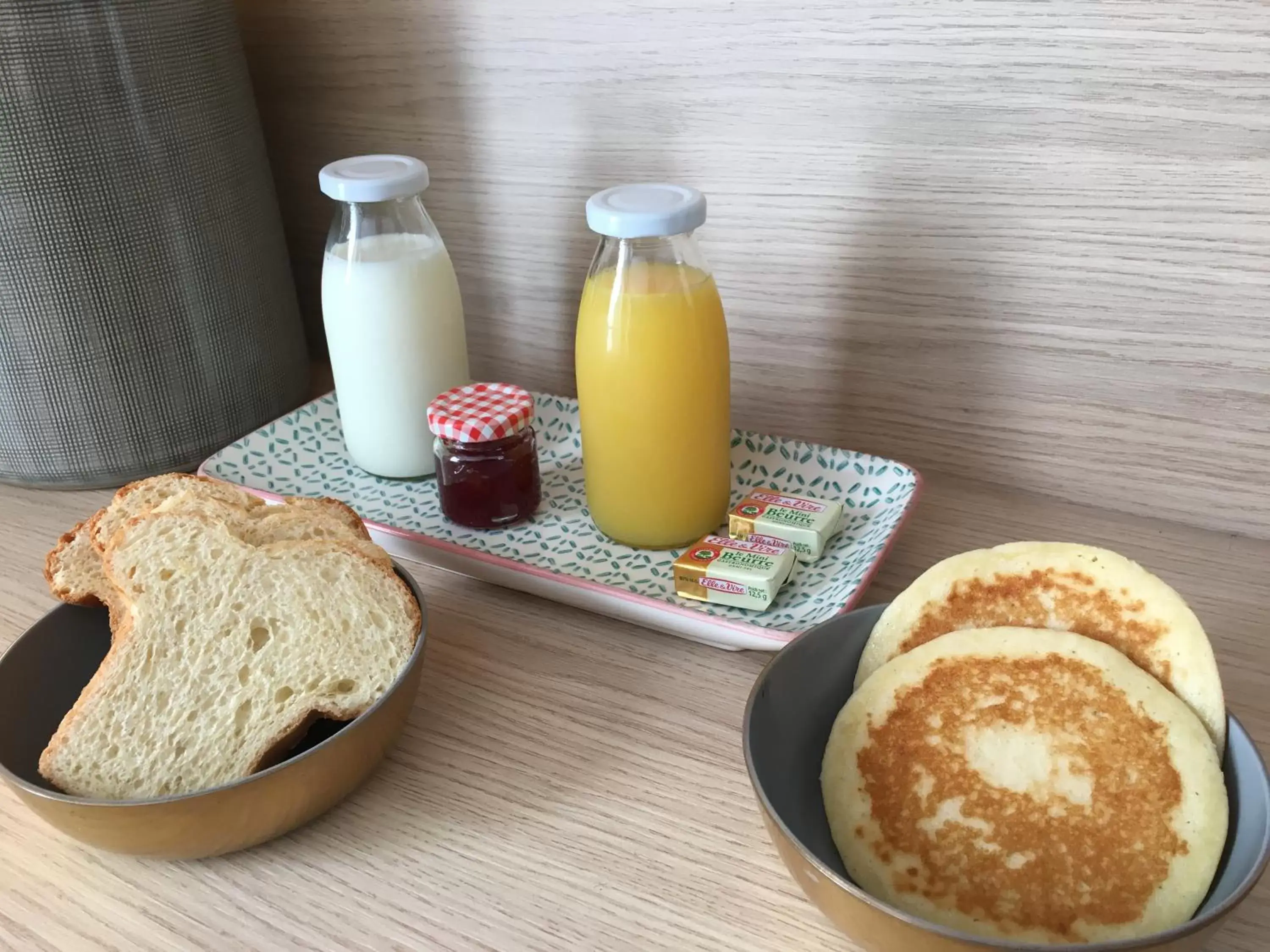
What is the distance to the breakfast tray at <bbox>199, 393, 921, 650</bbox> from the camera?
0.69 meters

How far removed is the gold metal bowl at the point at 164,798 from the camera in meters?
0.49

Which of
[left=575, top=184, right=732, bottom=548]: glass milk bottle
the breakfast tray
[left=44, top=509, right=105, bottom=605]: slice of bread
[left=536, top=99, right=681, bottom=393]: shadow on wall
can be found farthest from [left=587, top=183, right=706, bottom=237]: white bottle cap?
[left=44, top=509, right=105, bottom=605]: slice of bread

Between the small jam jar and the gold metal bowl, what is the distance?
16 cm

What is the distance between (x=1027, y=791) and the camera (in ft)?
1.52

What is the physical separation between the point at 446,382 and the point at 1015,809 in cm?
59

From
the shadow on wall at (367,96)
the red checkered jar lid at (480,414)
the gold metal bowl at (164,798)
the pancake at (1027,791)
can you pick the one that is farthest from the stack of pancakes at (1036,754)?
the shadow on wall at (367,96)

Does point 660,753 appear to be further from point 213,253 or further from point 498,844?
point 213,253

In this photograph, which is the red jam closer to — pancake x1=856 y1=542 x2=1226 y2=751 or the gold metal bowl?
the gold metal bowl

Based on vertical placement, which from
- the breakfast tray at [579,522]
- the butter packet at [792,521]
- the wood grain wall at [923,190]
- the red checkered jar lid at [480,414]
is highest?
the wood grain wall at [923,190]

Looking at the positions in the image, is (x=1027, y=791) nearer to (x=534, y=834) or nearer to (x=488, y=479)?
(x=534, y=834)

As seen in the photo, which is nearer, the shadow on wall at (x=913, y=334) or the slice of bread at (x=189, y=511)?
the slice of bread at (x=189, y=511)

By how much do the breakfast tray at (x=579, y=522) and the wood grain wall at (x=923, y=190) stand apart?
0.23ft

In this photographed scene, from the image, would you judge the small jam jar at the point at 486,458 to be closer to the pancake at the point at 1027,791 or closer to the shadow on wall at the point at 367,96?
the shadow on wall at the point at 367,96

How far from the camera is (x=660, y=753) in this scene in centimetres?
61
